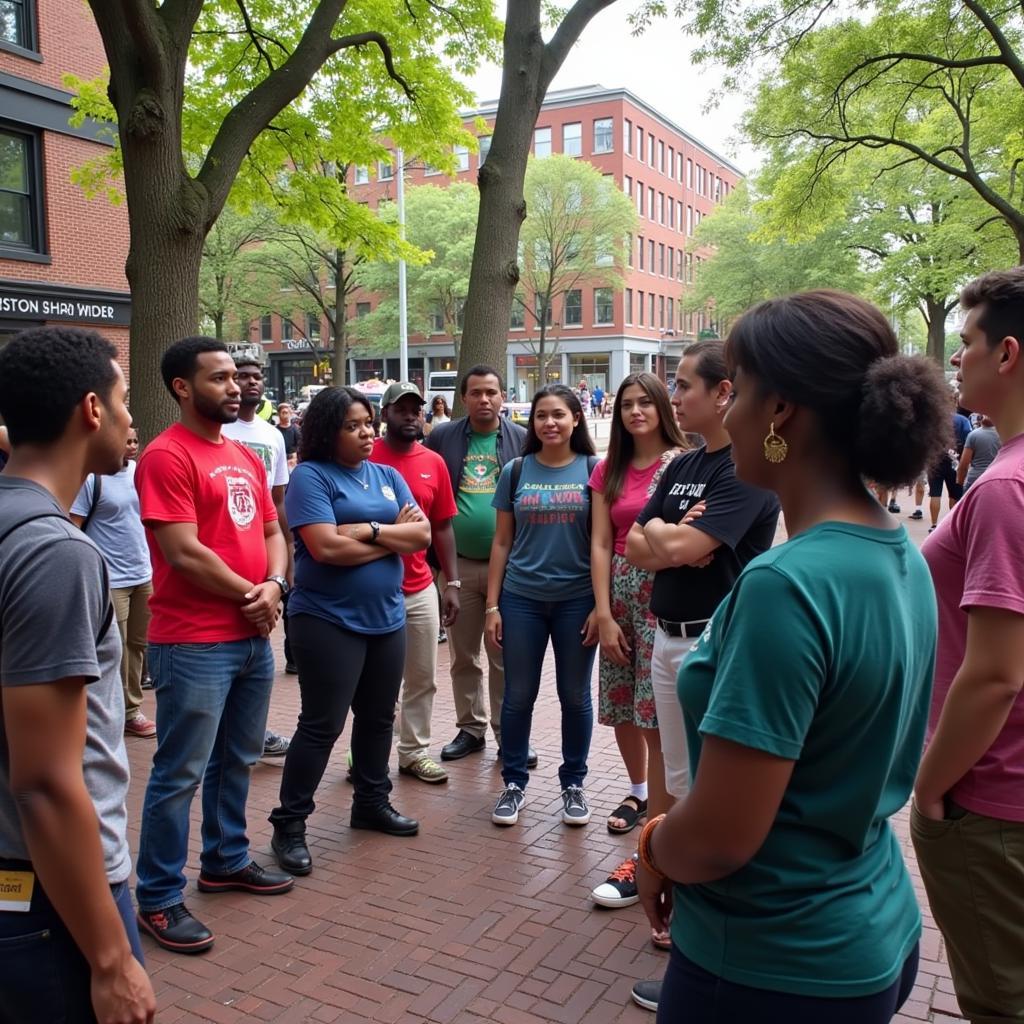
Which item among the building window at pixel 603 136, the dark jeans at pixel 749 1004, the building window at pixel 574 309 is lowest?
the dark jeans at pixel 749 1004

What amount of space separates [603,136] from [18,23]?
4339 centimetres

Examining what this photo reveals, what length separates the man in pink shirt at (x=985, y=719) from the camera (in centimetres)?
192

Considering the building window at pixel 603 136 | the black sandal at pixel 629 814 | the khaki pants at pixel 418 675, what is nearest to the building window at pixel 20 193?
the khaki pants at pixel 418 675

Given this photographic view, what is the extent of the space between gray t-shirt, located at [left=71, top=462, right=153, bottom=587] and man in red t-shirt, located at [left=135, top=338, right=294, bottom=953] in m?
2.23

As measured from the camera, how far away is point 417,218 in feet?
140

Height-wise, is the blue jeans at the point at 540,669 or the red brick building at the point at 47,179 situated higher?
the red brick building at the point at 47,179

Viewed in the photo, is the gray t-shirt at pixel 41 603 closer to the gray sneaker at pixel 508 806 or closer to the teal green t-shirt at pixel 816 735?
the teal green t-shirt at pixel 816 735

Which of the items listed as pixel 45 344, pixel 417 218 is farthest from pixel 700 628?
pixel 417 218

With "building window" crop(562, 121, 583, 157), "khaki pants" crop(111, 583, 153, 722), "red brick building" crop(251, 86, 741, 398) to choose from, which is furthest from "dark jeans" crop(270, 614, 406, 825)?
"building window" crop(562, 121, 583, 157)

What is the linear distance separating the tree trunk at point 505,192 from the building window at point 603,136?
48474 mm

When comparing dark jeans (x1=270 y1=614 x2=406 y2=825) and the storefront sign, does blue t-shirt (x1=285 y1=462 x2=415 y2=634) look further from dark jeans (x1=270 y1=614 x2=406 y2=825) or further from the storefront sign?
the storefront sign

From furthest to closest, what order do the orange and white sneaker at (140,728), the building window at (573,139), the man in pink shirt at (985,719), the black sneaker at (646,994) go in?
1. the building window at (573,139)
2. the orange and white sneaker at (140,728)
3. the black sneaker at (646,994)
4. the man in pink shirt at (985,719)

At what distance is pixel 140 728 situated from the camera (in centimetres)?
578

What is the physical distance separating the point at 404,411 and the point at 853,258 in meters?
30.9
